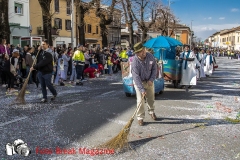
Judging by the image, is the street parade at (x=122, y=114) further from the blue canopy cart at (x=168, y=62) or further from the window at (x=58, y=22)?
the window at (x=58, y=22)

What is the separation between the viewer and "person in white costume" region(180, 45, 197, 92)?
11.3m

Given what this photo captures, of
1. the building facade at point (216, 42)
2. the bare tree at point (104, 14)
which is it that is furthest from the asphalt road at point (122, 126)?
the building facade at point (216, 42)

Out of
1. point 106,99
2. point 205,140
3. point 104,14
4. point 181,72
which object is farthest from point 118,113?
point 104,14

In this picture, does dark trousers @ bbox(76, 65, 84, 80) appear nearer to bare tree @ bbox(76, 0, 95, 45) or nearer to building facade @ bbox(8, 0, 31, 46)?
bare tree @ bbox(76, 0, 95, 45)

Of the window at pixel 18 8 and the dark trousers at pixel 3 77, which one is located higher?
the window at pixel 18 8

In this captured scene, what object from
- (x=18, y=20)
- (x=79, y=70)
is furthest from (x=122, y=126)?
(x=18, y=20)

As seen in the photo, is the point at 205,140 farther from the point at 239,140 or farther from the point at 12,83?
the point at 12,83

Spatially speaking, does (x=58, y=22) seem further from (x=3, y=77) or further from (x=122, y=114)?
(x=122, y=114)

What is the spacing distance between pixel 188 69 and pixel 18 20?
80.4 feet

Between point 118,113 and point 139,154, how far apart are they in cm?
288

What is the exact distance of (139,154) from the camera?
15.3 ft

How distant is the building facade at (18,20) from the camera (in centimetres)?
2988

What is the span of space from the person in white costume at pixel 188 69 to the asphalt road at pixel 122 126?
4.42 ft

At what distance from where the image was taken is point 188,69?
1143 centimetres
